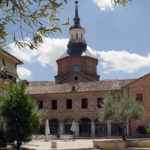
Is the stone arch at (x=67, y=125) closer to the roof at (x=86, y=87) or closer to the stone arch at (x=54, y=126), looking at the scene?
the stone arch at (x=54, y=126)

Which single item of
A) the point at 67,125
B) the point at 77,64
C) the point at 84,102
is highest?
the point at 77,64

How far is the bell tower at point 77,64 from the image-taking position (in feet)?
244

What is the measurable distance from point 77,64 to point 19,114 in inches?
1684

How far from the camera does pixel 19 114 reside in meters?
32.5

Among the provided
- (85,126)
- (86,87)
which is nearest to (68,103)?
(86,87)

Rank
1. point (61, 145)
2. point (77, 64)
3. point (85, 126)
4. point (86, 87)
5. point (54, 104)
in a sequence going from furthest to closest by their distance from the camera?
point (77, 64) → point (54, 104) → point (86, 87) → point (85, 126) → point (61, 145)

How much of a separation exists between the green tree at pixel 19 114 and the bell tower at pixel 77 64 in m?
40.5

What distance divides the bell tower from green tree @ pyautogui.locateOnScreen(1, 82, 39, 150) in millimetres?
40473

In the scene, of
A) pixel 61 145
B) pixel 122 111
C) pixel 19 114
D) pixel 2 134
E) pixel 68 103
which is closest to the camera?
pixel 19 114

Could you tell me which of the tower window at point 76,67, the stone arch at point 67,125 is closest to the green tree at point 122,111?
the stone arch at point 67,125

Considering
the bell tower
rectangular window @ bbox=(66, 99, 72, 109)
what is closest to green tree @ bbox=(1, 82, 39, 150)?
rectangular window @ bbox=(66, 99, 72, 109)

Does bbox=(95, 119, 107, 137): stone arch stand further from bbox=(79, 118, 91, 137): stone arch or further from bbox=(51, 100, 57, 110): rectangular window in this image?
bbox=(51, 100, 57, 110): rectangular window

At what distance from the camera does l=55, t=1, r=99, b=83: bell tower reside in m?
74.3

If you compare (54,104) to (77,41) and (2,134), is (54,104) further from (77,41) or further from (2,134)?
(2,134)
